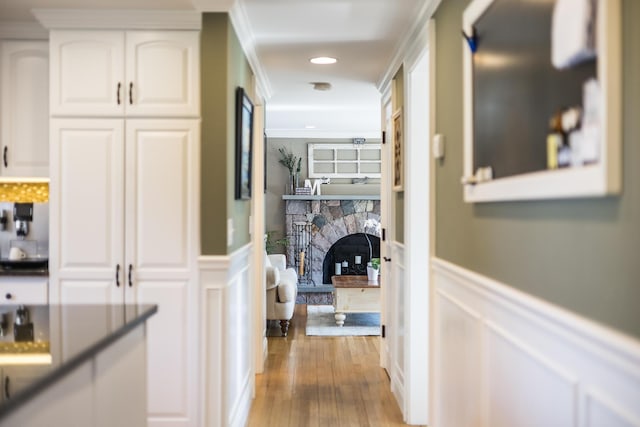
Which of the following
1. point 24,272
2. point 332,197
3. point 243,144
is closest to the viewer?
point 24,272

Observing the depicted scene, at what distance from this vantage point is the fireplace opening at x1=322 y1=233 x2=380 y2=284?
26.6 feet

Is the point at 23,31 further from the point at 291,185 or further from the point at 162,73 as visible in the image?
the point at 291,185

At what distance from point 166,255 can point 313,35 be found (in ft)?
5.04

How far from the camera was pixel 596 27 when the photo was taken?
39.2 inches

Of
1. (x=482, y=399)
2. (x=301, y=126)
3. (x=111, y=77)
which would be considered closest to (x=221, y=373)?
(x=482, y=399)

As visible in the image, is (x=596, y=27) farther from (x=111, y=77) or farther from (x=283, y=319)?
(x=283, y=319)

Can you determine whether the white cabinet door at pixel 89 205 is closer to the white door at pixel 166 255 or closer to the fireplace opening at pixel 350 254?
the white door at pixel 166 255

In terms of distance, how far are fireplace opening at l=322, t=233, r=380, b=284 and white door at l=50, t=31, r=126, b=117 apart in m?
5.66

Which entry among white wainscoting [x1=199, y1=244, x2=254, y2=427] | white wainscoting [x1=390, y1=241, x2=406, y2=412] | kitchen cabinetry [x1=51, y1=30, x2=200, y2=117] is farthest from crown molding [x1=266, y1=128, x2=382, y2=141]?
white wainscoting [x1=199, y1=244, x2=254, y2=427]

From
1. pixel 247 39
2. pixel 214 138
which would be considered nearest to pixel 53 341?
pixel 214 138

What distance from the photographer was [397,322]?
3584 mm

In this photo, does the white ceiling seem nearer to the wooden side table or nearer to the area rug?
the wooden side table

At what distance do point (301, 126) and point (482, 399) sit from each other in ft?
19.2

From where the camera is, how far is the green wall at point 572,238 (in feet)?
3.08
